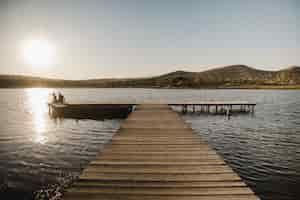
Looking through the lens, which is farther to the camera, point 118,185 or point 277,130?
point 277,130

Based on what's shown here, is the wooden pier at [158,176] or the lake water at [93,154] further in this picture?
the lake water at [93,154]

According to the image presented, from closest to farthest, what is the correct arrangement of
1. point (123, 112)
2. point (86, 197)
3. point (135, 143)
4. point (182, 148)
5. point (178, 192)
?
point (86, 197), point (178, 192), point (182, 148), point (135, 143), point (123, 112)

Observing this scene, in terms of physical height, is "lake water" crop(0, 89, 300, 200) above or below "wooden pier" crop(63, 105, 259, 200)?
below

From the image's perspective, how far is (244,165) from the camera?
1025 cm

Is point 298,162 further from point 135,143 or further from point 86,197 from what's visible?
point 86,197

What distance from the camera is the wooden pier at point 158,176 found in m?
3.83

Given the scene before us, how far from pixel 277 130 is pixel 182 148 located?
15533 mm

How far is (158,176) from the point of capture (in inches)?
182

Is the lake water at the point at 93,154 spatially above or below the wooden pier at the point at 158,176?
below

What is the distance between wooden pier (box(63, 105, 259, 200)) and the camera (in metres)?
3.83

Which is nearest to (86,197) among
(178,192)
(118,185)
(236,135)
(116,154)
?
(118,185)

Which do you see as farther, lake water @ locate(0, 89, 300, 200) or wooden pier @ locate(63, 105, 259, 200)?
lake water @ locate(0, 89, 300, 200)

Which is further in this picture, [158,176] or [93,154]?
[93,154]

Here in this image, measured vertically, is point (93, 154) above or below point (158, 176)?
below
